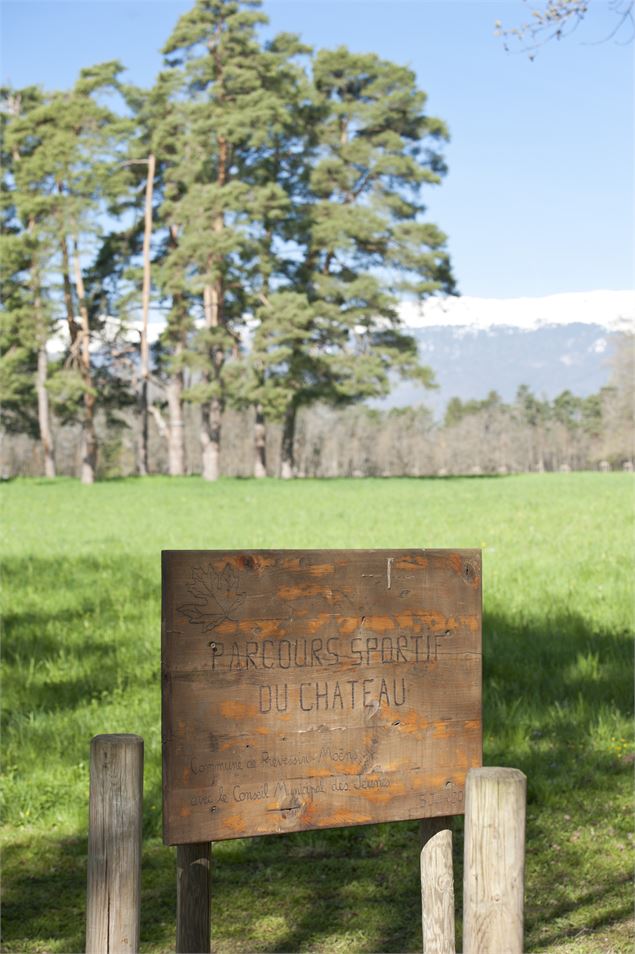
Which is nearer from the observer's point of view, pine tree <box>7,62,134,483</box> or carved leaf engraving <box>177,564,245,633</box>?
carved leaf engraving <box>177,564,245,633</box>

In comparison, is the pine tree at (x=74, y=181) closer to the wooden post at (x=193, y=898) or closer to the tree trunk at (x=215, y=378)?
the tree trunk at (x=215, y=378)

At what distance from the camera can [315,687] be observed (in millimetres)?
2932

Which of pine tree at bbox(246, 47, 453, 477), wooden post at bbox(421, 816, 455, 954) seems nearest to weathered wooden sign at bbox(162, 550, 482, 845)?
wooden post at bbox(421, 816, 455, 954)

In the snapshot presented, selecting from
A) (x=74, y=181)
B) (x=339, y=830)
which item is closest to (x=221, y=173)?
(x=74, y=181)

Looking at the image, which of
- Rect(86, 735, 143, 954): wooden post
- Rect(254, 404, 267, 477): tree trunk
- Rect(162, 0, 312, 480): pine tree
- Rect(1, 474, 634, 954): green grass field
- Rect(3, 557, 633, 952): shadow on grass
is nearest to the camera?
Rect(86, 735, 143, 954): wooden post

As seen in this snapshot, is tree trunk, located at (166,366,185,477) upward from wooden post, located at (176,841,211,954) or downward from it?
upward

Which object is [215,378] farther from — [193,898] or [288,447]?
[193,898]

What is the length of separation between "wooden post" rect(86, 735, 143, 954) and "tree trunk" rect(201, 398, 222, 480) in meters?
36.9

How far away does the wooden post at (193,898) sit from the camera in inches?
117

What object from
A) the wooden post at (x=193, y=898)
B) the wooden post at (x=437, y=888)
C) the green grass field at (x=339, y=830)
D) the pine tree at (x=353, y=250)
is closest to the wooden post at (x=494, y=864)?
the wooden post at (x=437, y=888)

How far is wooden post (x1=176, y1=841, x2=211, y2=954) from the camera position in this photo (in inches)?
117

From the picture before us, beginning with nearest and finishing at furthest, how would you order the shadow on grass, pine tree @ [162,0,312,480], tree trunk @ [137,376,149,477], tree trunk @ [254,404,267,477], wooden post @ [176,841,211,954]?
1. wooden post @ [176,841,211,954]
2. the shadow on grass
3. pine tree @ [162,0,312,480]
4. tree trunk @ [254,404,267,477]
5. tree trunk @ [137,376,149,477]

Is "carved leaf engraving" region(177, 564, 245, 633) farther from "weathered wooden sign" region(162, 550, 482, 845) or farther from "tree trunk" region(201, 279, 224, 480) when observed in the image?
"tree trunk" region(201, 279, 224, 480)

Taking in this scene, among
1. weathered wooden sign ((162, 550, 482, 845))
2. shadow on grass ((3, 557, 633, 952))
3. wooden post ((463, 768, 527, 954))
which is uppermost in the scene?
weathered wooden sign ((162, 550, 482, 845))
